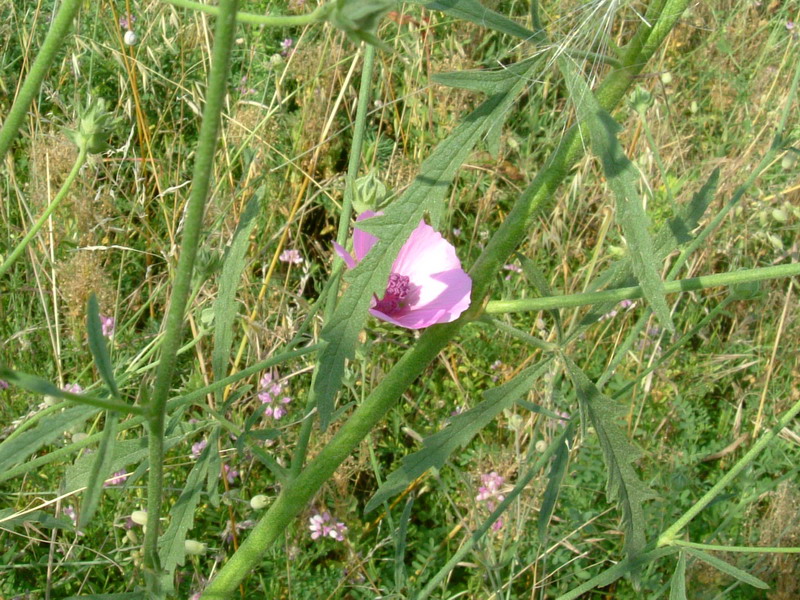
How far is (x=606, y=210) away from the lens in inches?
105

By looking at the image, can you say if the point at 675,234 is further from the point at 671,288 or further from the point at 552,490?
the point at 552,490

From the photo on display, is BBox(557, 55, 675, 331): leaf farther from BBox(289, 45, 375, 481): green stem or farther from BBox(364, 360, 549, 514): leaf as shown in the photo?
BBox(289, 45, 375, 481): green stem

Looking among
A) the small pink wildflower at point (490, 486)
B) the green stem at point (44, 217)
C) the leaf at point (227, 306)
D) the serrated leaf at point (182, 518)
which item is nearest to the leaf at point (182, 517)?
the serrated leaf at point (182, 518)

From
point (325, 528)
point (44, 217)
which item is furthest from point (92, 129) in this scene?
point (325, 528)

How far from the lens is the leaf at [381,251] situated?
3.57ft

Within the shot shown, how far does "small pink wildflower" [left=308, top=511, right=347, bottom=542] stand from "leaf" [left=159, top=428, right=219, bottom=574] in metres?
0.72

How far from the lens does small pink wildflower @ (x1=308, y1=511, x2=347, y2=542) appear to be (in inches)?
79.3

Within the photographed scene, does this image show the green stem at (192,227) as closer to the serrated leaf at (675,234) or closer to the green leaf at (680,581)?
the serrated leaf at (675,234)

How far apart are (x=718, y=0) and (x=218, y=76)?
326cm

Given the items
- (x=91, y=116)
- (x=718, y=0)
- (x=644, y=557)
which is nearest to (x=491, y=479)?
Result: (x=644, y=557)

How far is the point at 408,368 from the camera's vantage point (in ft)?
3.92

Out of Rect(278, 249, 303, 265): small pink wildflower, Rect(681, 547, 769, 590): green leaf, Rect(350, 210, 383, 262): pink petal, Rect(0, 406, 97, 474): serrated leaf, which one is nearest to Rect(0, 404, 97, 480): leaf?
Rect(0, 406, 97, 474): serrated leaf

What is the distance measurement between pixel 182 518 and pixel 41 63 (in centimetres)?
75

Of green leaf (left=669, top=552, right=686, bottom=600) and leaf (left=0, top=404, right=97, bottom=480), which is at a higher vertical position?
leaf (left=0, top=404, right=97, bottom=480)
